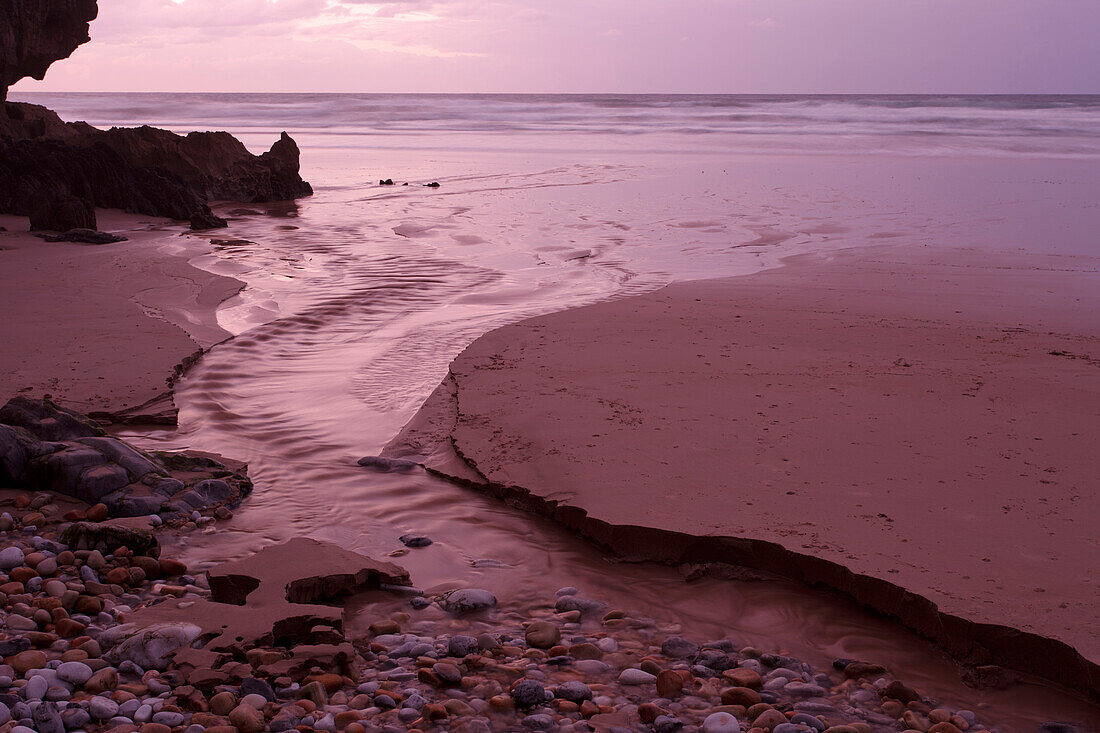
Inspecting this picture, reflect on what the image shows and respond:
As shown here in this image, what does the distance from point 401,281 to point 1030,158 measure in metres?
21.4

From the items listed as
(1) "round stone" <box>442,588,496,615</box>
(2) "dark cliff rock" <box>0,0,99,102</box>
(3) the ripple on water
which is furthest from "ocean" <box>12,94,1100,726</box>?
(2) "dark cliff rock" <box>0,0,99,102</box>

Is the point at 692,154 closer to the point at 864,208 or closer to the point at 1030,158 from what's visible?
the point at 1030,158

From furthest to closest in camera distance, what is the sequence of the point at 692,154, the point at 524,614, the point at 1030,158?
the point at 692,154, the point at 1030,158, the point at 524,614

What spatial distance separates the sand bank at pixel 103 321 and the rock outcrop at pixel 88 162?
77.1 inches

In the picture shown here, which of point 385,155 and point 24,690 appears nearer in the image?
point 24,690

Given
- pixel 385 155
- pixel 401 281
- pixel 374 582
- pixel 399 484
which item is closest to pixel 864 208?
pixel 401 281

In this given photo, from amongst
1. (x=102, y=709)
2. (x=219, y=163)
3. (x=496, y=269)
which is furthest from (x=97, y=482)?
(x=219, y=163)

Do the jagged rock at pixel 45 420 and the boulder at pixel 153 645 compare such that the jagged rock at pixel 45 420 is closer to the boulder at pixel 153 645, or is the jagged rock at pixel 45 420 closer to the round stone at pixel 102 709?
the boulder at pixel 153 645

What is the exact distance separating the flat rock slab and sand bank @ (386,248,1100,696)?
993 millimetres

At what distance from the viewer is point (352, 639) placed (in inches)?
123

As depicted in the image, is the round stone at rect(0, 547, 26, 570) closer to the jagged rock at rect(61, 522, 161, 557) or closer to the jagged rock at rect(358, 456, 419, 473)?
the jagged rock at rect(61, 522, 161, 557)

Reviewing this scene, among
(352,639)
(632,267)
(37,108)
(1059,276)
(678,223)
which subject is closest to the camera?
(352,639)

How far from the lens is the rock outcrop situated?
12.3 meters

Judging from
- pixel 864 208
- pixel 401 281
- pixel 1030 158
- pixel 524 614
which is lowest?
pixel 524 614
